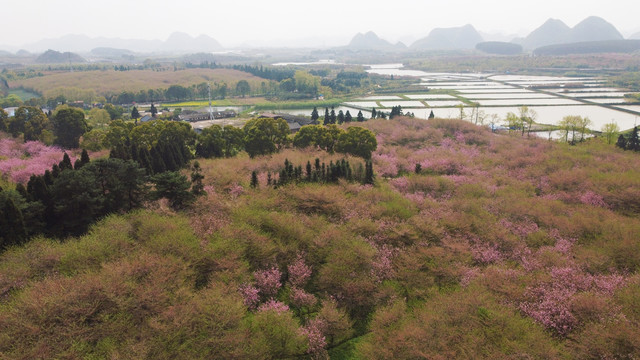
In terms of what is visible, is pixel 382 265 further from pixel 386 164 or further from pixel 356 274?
pixel 386 164

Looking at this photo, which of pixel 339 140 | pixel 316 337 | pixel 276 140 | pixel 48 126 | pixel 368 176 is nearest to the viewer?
pixel 316 337

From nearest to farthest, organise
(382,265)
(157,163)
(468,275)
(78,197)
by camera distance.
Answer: (468,275), (382,265), (78,197), (157,163)

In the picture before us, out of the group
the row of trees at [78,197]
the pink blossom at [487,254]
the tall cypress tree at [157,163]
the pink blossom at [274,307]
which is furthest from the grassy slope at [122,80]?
the pink blossom at [274,307]

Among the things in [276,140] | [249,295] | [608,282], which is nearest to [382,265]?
[249,295]

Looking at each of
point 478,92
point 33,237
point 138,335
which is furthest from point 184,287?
point 478,92

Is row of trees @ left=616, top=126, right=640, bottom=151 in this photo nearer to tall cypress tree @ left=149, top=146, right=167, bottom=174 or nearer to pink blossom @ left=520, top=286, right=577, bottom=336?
pink blossom @ left=520, top=286, right=577, bottom=336

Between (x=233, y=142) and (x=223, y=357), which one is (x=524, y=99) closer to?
(x=233, y=142)

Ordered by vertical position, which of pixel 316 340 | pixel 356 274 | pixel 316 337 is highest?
pixel 356 274
